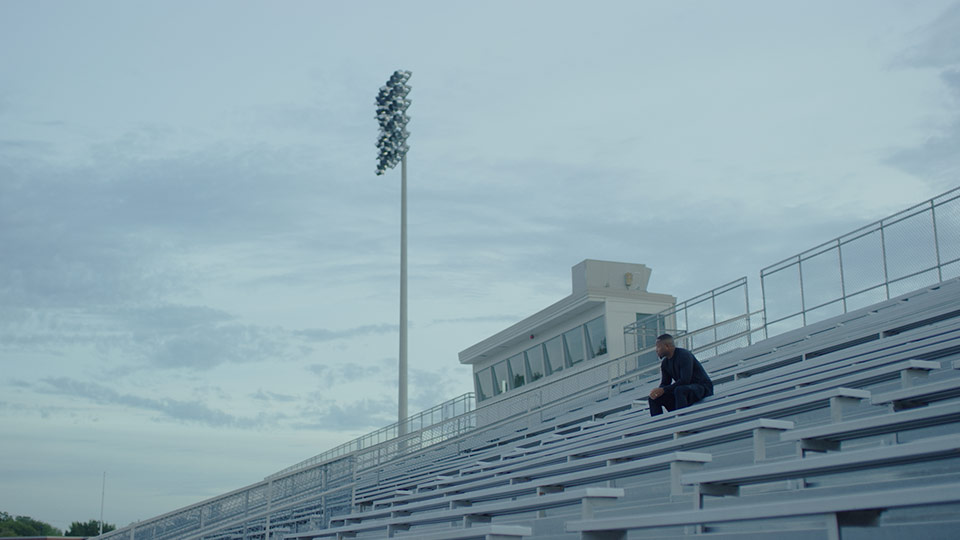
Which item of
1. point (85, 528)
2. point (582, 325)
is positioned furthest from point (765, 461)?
point (85, 528)

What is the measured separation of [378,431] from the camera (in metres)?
18.5

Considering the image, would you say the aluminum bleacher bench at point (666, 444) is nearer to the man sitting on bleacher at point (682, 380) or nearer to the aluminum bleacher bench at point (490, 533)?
the man sitting on bleacher at point (682, 380)

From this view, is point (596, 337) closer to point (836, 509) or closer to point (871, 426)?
point (871, 426)

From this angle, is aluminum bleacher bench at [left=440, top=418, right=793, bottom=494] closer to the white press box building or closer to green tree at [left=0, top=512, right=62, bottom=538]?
the white press box building

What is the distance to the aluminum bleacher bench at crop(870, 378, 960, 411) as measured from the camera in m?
4.16

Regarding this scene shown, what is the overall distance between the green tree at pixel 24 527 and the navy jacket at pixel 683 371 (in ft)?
132

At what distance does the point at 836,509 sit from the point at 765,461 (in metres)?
1.73

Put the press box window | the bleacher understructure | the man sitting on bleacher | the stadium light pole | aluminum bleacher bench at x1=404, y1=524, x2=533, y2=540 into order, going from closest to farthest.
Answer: the bleacher understructure, aluminum bleacher bench at x1=404, y1=524, x2=533, y2=540, the man sitting on bleacher, the press box window, the stadium light pole

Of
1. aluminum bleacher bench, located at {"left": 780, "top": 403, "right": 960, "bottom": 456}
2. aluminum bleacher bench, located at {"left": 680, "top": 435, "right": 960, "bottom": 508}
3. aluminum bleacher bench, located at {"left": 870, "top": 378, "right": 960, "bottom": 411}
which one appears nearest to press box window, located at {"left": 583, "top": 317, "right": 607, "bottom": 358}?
aluminum bleacher bench, located at {"left": 870, "top": 378, "right": 960, "bottom": 411}

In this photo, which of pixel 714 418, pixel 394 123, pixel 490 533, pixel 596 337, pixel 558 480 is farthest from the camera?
pixel 394 123

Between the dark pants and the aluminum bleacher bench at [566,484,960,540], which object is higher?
the dark pants

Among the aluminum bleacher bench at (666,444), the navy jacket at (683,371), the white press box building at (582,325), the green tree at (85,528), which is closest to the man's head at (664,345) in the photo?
the navy jacket at (683,371)

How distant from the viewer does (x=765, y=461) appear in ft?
15.4

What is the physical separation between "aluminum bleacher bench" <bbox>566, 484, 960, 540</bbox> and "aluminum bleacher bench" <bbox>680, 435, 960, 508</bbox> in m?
0.23
